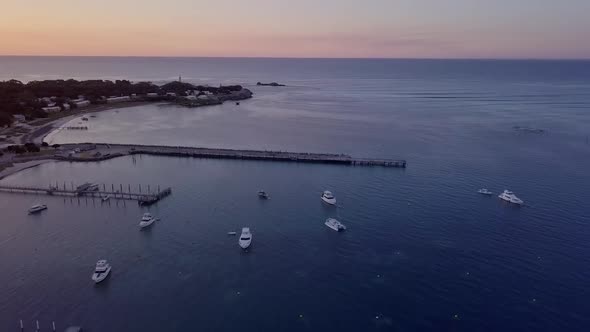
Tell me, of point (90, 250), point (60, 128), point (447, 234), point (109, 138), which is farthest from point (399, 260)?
point (60, 128)

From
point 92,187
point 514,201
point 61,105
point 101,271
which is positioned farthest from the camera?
point 61,105

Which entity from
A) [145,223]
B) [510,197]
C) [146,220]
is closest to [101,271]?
[145,223]

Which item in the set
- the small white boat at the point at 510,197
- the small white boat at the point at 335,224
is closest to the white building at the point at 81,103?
the small white boat at the point at 335,224

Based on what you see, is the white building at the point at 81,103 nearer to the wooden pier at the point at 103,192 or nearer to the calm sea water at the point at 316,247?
the calm sea water at the point at 316,247

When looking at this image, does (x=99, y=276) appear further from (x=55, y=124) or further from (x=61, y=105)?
(x=61, y=105)

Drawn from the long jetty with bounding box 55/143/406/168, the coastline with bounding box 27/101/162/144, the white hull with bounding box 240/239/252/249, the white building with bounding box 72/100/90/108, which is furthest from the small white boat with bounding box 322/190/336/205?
the white building with bounding box 72/100/90/108

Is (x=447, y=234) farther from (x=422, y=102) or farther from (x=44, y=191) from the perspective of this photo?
(x=422, y=102)

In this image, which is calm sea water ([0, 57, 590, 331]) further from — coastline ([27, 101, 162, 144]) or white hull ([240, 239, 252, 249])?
coastline ([27, 101, 162, 144])
